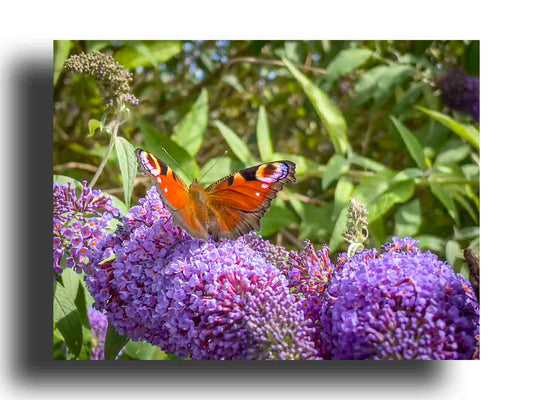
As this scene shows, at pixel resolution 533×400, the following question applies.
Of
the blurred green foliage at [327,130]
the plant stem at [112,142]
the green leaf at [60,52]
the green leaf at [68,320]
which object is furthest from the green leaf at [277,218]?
the green leaf at [60,52]

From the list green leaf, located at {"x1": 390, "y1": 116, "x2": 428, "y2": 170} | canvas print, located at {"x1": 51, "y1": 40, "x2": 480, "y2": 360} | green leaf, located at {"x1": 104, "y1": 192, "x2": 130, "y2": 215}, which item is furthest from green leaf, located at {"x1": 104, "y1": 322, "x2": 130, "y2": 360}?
green leaf, located at {"x1": 390, "y1": 116, "x2": 428, "y2": 170}

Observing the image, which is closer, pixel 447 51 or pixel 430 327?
pixel 430 327

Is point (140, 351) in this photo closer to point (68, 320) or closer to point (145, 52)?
point (68, 320)

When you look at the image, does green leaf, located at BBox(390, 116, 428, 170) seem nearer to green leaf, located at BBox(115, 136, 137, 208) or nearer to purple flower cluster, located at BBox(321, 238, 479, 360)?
purple flower cluster, located at BBox(321, 238, 479, 360)
